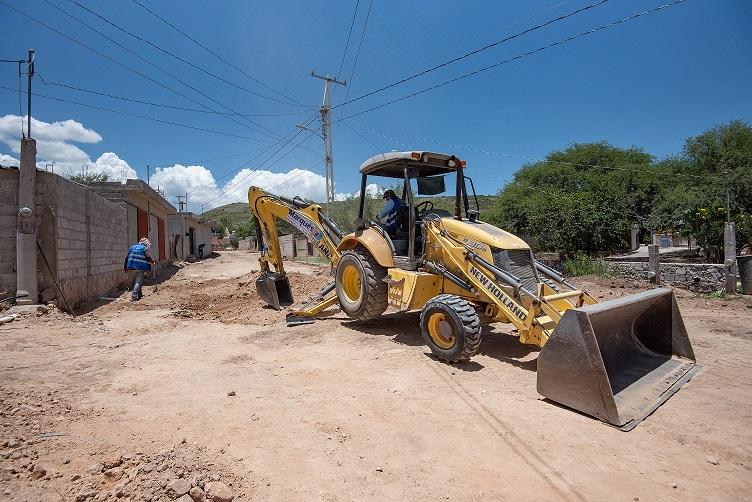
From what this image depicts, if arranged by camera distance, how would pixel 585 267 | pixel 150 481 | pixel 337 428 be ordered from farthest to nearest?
pixel 585 267 < pixel 337 428 < pixel 150 481

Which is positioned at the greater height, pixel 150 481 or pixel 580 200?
pixel 580 200

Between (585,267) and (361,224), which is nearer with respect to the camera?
(361,224)

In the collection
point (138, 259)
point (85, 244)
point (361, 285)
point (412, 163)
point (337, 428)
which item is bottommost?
point (337, 428)

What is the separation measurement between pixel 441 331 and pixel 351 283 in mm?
2319

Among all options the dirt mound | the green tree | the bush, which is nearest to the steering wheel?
the dirt mound

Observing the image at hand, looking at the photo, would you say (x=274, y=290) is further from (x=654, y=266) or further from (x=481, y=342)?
(x=654, y=266)

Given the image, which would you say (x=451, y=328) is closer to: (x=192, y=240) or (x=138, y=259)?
(x=138, y=259)

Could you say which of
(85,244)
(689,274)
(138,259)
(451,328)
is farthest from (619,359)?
(138,259)

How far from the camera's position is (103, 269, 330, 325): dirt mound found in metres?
8.27

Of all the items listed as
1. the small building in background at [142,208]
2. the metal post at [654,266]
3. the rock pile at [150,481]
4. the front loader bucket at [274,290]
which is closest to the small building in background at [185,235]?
the small building in background at [142,208]

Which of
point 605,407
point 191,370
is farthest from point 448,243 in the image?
point 191,370

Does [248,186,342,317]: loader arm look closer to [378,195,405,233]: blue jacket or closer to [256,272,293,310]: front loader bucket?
[256,272,293,310]: front loader bucket

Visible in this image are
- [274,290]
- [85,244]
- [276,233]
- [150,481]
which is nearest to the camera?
[150,481]

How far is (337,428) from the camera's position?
11.0 feet
